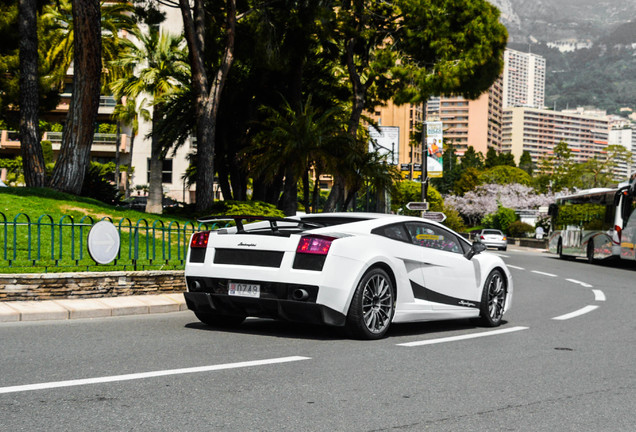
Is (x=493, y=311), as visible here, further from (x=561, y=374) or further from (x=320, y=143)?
(x=320, y=143)

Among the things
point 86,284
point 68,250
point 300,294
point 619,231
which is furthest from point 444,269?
point 619,231

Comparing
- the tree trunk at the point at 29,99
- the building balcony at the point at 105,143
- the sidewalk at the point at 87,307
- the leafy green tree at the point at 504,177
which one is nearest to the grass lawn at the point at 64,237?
the sidewalk at the point at 87,307

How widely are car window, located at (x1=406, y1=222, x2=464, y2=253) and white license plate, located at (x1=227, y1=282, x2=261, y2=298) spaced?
201cm

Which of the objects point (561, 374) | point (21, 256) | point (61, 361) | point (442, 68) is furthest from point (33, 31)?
point (561, 374)

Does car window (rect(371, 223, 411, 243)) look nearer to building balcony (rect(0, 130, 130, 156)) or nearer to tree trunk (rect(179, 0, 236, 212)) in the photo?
tree trunk (rect(179, 0, 236, 212))

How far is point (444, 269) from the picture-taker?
9.44 meters

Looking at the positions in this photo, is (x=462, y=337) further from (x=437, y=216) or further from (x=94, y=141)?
(x=94, y=141)

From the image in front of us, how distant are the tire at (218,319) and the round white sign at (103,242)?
3114mm

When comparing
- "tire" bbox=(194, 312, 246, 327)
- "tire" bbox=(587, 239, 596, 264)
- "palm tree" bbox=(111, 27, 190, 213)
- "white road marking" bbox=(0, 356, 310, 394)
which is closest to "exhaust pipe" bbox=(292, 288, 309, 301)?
"white road marking" bbox=(0, 356, 310, 394)

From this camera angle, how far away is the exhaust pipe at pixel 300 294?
7.91 meters

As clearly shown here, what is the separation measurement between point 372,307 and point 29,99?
1472cm

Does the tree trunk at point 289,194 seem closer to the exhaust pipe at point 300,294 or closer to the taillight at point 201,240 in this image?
the taillight at point 201,240

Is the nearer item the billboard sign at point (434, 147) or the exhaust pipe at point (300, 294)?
the exhaust pipe at point (300, 294)

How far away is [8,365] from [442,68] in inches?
900
